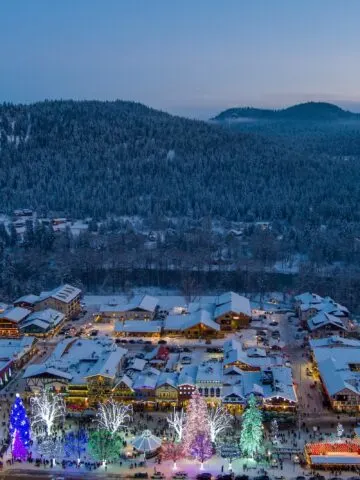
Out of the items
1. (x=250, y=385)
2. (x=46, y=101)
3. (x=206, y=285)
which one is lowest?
(x=206, y=285)

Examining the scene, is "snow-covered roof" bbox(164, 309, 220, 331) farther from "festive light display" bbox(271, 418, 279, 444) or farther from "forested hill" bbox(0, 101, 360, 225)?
"forested hill" bbox(0, 101, 360, 225)

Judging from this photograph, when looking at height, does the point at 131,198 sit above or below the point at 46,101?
below

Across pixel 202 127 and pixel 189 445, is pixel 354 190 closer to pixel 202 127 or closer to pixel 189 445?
pixel 202 127

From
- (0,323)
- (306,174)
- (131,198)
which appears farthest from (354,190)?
(0,323)

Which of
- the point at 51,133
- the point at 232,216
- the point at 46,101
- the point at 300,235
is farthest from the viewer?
the point at 46,101

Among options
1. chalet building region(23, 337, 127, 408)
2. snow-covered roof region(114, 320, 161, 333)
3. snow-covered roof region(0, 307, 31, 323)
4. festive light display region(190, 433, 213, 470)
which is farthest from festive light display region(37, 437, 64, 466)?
snow-covered roof region(0, 307, 31, 323)

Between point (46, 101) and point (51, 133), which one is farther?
point (46, 101)

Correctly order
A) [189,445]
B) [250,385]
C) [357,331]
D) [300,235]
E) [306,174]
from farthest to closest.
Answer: [306,174] → [300,235] → [357,331] → [250,385] → [189,445]

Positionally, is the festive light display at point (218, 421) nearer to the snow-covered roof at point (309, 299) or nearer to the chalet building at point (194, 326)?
the chalet building at point (194, 326)
